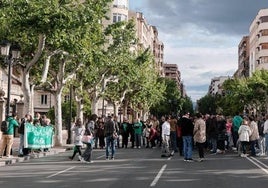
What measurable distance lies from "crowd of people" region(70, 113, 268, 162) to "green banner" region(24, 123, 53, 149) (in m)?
2.54

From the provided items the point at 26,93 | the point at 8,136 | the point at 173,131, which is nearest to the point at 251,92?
the point at 26,93

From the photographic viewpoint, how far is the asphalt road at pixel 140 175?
40.8ft

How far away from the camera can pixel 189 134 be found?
1953 cm

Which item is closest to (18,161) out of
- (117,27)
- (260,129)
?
(260,129)

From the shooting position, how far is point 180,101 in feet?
368

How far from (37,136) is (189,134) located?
801 cm

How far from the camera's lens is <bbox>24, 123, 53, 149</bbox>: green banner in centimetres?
2347

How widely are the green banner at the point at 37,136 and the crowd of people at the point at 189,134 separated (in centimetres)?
254

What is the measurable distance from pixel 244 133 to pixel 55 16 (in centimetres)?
960

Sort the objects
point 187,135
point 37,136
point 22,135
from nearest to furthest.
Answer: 1. point 187,135
2. point 22,135
3. point 37,136

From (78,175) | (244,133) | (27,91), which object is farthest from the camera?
(27,91)

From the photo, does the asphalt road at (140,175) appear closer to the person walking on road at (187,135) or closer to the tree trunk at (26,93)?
the person walking on road at (187,135)

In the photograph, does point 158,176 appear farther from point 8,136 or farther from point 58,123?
point 58,123

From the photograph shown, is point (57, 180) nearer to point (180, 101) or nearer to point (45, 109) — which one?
point (45, 109)
